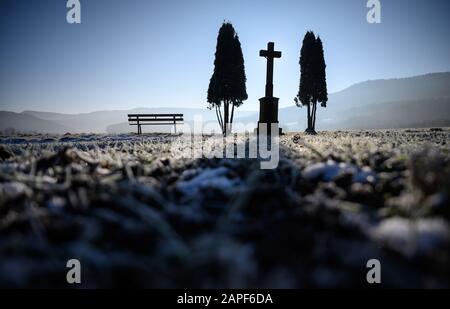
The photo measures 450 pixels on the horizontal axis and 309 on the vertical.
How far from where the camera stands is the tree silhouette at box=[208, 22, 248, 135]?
17.1 metres

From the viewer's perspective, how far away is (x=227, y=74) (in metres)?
17.2

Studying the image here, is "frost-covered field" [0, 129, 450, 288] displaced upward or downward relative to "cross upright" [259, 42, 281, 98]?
downward

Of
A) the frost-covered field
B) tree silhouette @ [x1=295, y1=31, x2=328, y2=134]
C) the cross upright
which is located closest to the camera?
the frost-covered field

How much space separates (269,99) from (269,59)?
1.56 metres

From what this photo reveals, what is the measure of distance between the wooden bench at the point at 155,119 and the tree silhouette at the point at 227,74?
3234 mm

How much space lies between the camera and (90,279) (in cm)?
89

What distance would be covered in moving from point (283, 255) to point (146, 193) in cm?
96

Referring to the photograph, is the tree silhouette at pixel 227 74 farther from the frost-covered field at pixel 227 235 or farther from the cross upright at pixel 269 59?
the frost-covered field at pixel 227 235

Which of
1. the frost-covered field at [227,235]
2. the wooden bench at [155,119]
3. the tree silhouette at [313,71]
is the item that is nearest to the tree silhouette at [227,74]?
the wooden bench at [155,119]

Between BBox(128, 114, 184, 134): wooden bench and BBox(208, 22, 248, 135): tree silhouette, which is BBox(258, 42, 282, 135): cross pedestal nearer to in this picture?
BBox(208, 22, 248, 135): tree silhouette

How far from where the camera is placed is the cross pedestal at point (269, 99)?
980cm

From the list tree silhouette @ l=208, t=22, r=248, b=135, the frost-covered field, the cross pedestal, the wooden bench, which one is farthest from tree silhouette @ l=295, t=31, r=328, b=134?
the frost-covered field

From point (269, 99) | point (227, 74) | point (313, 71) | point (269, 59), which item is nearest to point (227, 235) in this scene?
point (269, 99)

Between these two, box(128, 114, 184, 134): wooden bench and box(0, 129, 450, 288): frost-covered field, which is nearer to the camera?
box(0, 129, 450, 288): frost-covered field
